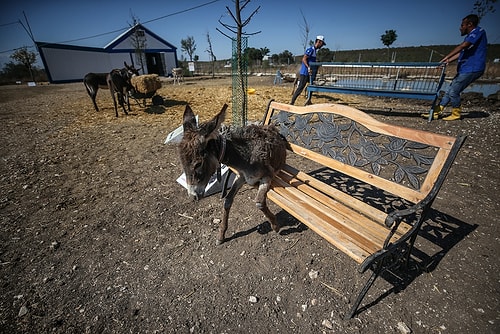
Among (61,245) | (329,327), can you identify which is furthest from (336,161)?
(61,245)

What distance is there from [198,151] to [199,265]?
1512 mm

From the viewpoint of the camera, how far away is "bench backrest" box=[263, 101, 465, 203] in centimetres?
177

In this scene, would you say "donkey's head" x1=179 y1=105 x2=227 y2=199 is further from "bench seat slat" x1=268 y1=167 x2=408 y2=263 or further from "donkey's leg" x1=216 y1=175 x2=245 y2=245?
"bench seat slat" x1=268 y1=167 x2=408 y2=263

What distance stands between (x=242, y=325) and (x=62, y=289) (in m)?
1.95

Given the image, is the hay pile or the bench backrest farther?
the hay pile

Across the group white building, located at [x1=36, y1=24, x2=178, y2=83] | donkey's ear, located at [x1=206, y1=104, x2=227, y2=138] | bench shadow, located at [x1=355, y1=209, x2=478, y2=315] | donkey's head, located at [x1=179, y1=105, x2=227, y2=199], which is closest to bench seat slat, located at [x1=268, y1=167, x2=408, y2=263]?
bench shadow, located at [x1=355, y1=209, x2=478, y2=315]

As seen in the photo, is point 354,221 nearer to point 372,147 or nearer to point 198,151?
point 372,147

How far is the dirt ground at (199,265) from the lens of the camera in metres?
1.98

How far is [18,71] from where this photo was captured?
88.2 feet

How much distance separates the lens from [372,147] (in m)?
2.28

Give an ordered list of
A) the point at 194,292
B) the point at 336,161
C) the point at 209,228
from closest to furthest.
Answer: the point at 194,292
the point at 336,161
the point at 209,228

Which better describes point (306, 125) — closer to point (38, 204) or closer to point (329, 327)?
point (329, 327)

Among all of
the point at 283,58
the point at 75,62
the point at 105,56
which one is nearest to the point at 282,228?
the point at 75,62

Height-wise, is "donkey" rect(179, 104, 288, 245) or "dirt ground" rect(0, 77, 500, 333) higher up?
"donkey" rect(179, 104, 288, 245)
